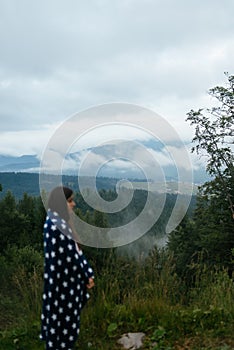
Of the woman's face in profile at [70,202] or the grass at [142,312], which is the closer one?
the woman's face in profile at [70,202]

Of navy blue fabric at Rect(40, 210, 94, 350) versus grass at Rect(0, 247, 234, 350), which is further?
grass at Rect(0, 247, 234, 350)

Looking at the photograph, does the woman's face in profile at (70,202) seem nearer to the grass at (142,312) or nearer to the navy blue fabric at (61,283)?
the navy blue fabric at (61,283)

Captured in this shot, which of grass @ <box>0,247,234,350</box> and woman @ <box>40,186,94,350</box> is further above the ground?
woman @ <box>40,186,94,350</box>

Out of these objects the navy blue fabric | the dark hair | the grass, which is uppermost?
the dark hair

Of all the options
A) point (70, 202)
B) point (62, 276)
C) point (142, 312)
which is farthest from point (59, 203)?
point (142, 312)

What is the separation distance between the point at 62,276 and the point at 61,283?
7 centimetres

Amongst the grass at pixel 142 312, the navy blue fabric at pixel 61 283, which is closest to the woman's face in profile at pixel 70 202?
the navy blue fabric at pixel 61 283

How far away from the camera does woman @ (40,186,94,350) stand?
353 centimetres

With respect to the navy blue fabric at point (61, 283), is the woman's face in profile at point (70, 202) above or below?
above

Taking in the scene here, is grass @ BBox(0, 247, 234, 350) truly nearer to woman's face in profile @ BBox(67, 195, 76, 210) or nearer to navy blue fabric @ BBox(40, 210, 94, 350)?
navy blue fabric @ BBox(40, 210, 94, 350)

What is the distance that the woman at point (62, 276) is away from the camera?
3.53m

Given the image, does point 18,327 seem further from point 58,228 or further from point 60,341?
point 58,228

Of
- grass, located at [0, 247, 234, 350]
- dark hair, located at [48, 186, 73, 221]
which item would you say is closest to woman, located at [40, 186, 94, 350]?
dark hair, located at [48, 186, 73, 221]

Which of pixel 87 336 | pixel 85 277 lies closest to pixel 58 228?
pixel 85 277
